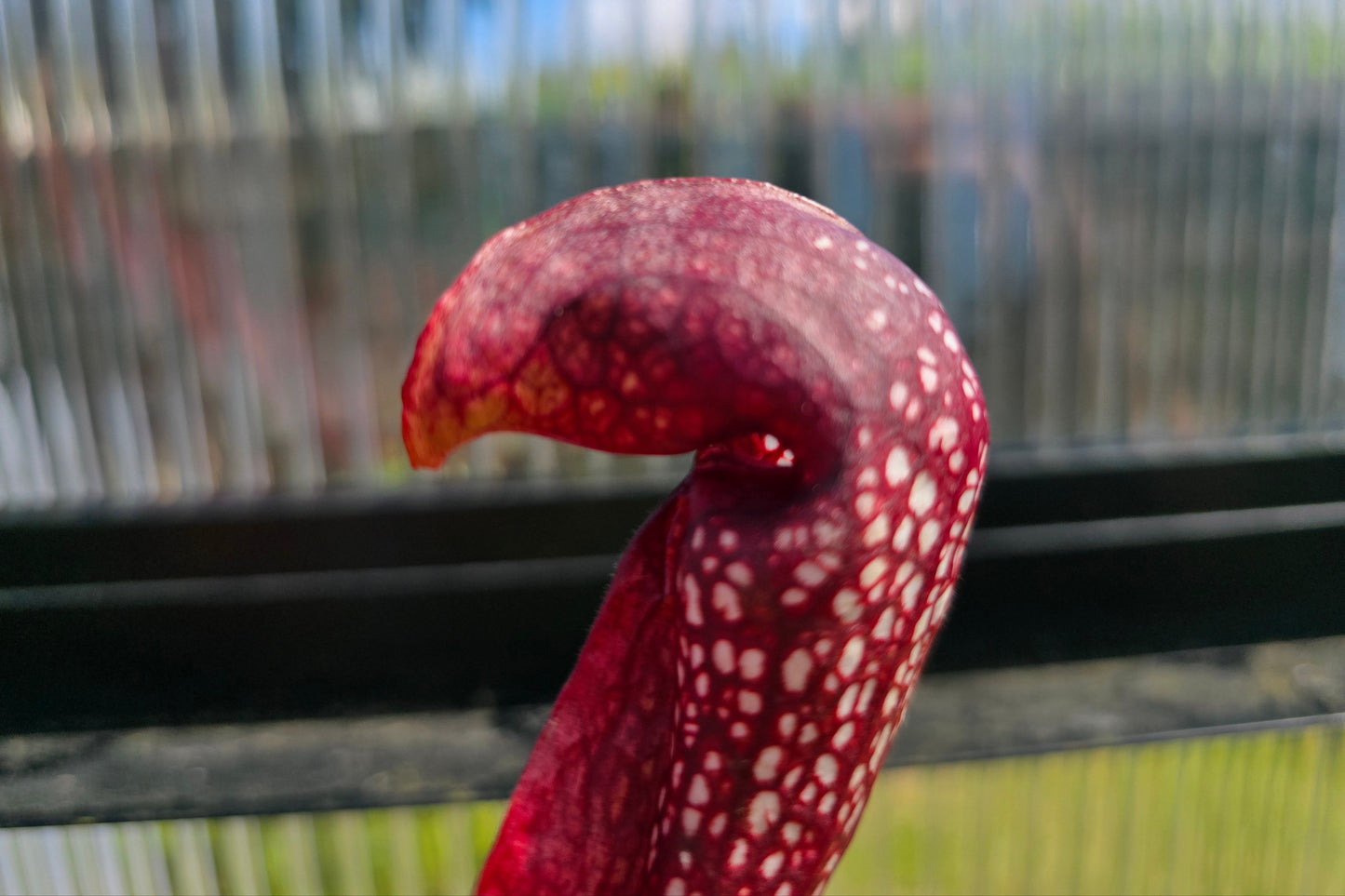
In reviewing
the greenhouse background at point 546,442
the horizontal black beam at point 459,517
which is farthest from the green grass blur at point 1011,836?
the horizontal black beam at point 459,517

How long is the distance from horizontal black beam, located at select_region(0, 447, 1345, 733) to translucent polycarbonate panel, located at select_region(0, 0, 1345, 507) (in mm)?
44

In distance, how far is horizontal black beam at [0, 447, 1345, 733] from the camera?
750mm

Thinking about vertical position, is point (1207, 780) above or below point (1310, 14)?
below

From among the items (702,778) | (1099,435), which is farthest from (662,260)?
(1099,435)

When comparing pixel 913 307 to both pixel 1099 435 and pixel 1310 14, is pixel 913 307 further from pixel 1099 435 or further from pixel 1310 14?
pixel 1310 14

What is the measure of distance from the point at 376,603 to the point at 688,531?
2.00 ft

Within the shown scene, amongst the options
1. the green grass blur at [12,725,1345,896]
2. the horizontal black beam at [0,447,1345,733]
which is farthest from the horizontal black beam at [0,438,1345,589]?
the green grass blur at [12,725,1345,896]

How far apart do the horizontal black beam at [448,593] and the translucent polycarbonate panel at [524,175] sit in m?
0.04

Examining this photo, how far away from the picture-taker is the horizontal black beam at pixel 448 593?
0.75m

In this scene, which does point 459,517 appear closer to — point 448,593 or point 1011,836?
point 448,593

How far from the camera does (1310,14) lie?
0.76 metres

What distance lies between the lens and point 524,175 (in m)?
0.74

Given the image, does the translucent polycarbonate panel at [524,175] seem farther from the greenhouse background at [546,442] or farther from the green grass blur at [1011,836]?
the green grass blur at [1011,836]

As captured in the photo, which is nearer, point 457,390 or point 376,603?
point 457,390
